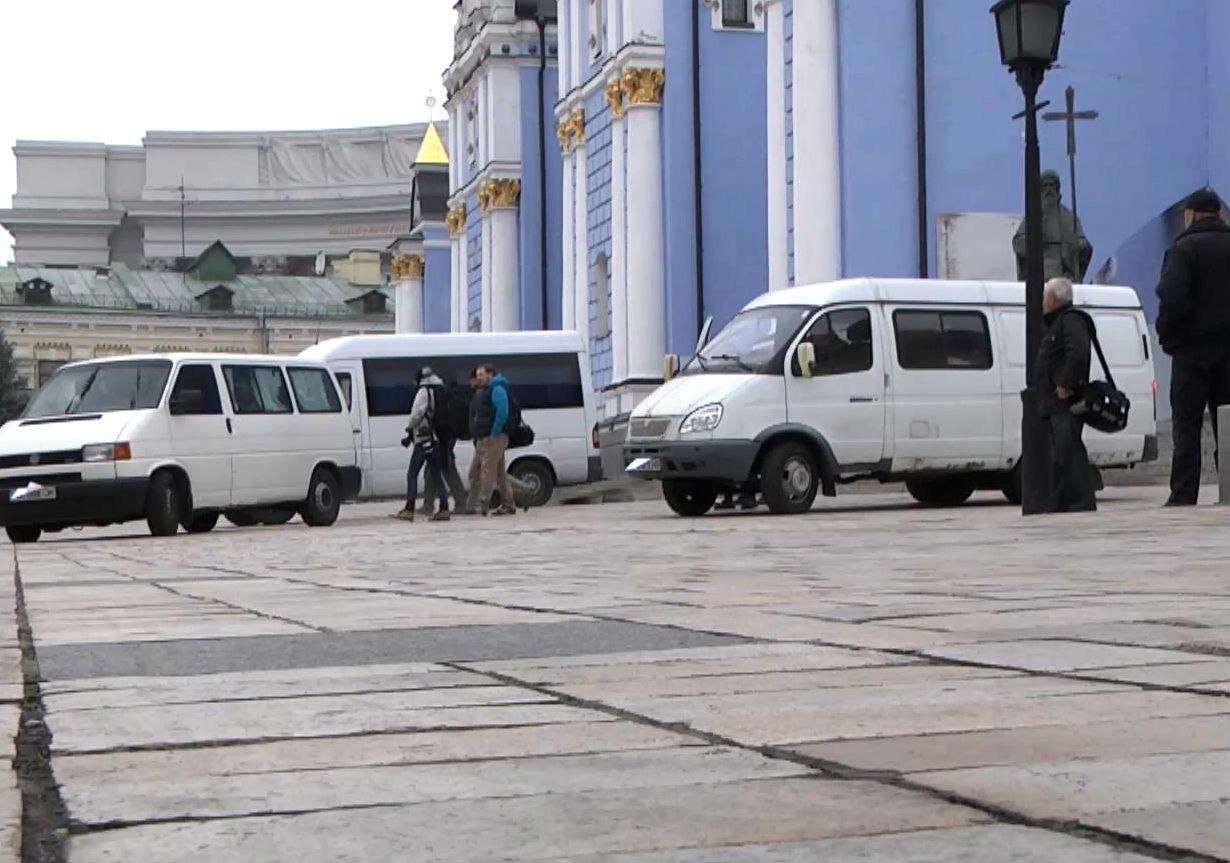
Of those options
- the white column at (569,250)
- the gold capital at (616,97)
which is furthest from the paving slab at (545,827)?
the white column at (569,250)

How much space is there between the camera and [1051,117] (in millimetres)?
29938

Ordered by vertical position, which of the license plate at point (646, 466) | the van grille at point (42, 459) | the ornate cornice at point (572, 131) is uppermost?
the ornate cornice at point (572, 131)

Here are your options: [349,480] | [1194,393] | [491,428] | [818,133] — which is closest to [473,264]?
[818,133]

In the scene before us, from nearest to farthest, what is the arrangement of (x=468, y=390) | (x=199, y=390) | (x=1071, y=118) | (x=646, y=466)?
(x=646, y=466), (x=199, y=390), (x=468, y=390), (x=1071, y=118)

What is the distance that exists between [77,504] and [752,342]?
20.1 ft

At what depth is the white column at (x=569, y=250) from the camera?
45500mm

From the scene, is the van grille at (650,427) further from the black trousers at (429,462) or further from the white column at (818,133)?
the white column at (818,133)

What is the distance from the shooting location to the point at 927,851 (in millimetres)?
2680

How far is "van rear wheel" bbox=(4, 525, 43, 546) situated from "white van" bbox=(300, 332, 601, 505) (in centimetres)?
875

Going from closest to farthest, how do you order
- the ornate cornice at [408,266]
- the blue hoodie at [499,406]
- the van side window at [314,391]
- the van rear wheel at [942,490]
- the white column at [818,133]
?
1. the van rear wheel at [942,490]
2. the blue hoodie at [499,406]
3. the van side window at [314,391]
4. the white column at [818,133]
5. the ornate cornice at [408,266]

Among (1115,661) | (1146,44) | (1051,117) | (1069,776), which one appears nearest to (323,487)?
(1051,117)

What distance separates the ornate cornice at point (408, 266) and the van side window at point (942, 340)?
42.7m

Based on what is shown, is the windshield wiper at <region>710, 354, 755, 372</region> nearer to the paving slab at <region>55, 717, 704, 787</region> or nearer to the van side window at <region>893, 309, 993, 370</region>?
the van side window at <region>893, 309, 993, 370</region>

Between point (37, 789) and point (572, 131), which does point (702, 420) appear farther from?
point (572, 131)
